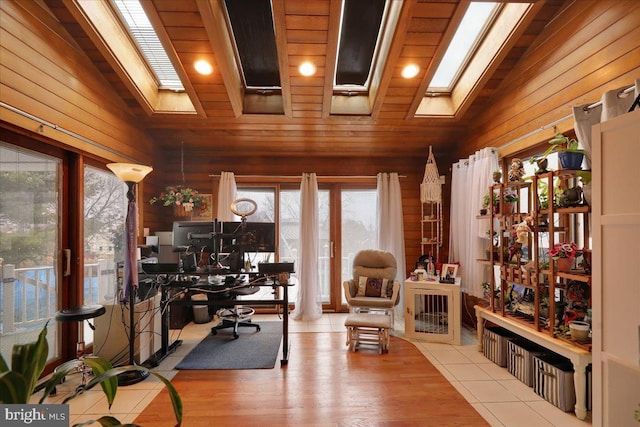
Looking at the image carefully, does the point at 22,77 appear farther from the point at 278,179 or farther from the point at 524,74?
the point at 524,74

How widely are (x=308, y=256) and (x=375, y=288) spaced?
108cm

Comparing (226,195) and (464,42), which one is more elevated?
(464,42)

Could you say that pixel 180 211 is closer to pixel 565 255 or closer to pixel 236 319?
pixel 236 319

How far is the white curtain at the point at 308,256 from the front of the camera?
444cm

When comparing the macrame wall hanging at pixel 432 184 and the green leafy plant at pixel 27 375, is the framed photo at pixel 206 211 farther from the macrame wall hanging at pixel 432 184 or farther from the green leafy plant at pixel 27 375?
the green leafy plant at pixel 27 375

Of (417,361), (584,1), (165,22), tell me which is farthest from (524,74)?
(165,22)

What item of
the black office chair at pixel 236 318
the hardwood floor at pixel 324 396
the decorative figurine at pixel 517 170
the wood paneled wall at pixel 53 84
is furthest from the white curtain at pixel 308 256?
the decorative figurine at pixel 517 170

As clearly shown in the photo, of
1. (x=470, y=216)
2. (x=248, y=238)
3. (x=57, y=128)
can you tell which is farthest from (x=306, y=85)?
(x=470, y=216)

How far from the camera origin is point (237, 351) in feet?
10.7

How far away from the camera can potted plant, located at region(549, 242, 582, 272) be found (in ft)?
7.47

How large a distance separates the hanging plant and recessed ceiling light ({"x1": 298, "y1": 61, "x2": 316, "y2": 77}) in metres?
2.25

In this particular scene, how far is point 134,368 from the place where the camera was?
1.25 meters

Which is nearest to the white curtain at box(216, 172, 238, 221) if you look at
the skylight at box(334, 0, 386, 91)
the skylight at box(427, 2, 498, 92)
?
the skylight at box(334, 0, 386, 91)

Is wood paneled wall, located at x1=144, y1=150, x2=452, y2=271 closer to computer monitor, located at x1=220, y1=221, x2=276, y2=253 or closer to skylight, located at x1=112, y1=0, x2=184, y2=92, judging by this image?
skylight, located at x1=112, y1=0, x2=184, y2=92
